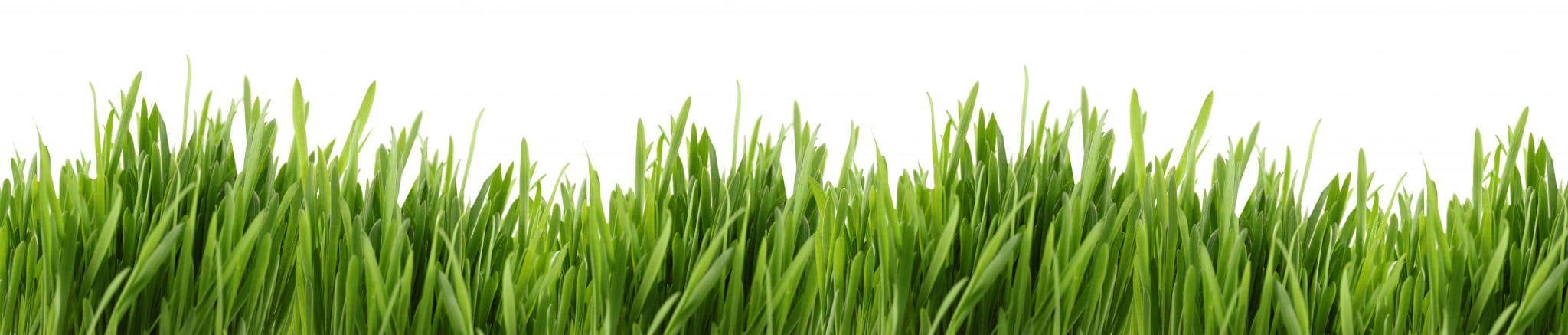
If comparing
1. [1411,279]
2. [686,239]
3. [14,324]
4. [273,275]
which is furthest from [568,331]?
[1411,279]

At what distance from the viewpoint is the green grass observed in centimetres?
140

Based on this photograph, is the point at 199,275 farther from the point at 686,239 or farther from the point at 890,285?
the point at 890,285

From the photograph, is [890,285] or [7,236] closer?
[890,285]

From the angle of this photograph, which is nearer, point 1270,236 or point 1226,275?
point 1226,275

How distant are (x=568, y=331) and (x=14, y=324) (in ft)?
2.33

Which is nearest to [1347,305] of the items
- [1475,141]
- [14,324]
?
[1475,141]

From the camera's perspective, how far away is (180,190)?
1546mm

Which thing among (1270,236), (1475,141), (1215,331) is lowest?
(1215,331)

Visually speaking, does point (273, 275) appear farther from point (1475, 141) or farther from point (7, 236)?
point (1475, 141)

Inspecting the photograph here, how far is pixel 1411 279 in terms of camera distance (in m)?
1.43

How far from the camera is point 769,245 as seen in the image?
150cm

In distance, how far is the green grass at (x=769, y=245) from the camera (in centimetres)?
140

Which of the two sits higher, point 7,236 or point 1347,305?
point 7,236

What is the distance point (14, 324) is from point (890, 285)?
1.10 meters
